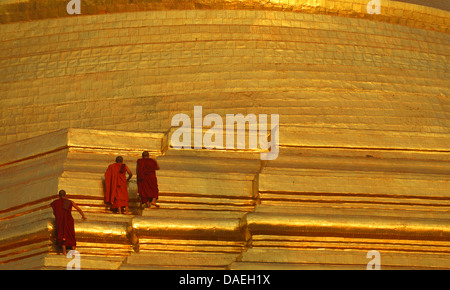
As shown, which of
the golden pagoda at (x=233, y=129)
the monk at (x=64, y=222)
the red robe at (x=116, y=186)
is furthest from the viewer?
the red robe at (x=116, y=186)

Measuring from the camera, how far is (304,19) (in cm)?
1994

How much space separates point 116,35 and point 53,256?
5.53 metres

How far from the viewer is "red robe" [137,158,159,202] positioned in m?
15.5

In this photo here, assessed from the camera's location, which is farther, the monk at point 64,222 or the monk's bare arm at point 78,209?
the monk's bare arm at point 78,209

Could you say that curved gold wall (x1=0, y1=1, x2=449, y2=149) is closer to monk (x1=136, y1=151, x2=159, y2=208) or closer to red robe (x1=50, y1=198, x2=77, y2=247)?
monk (x1=136, y1=151, x2=159, y2=208)

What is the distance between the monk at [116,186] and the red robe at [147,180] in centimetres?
23

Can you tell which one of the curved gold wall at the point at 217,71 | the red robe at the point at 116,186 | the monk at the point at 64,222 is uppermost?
the curved gold wall at the point at 217,71

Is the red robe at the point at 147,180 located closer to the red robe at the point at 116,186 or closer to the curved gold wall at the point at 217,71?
the red robe at the point at 116,186

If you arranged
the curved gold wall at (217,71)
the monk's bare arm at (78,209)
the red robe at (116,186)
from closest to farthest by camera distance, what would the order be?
1. the monk's bare arm at (78,209)
2. the red robe at (116,186)
3. the curved gold wall at (217,71)

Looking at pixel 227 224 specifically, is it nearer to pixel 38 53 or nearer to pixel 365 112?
pixel 365 112

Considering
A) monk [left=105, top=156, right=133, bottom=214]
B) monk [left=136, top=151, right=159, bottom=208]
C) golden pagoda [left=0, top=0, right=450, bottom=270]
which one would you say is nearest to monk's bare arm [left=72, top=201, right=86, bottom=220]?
golden pagoda [left=0, top=0, right=450, bottom=270]

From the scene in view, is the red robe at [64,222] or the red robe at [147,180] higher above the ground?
the red robe at [147,180]

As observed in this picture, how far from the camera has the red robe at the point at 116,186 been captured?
51.4 feet

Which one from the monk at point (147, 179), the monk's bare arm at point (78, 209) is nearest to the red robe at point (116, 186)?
the monk at point (147, 179)
